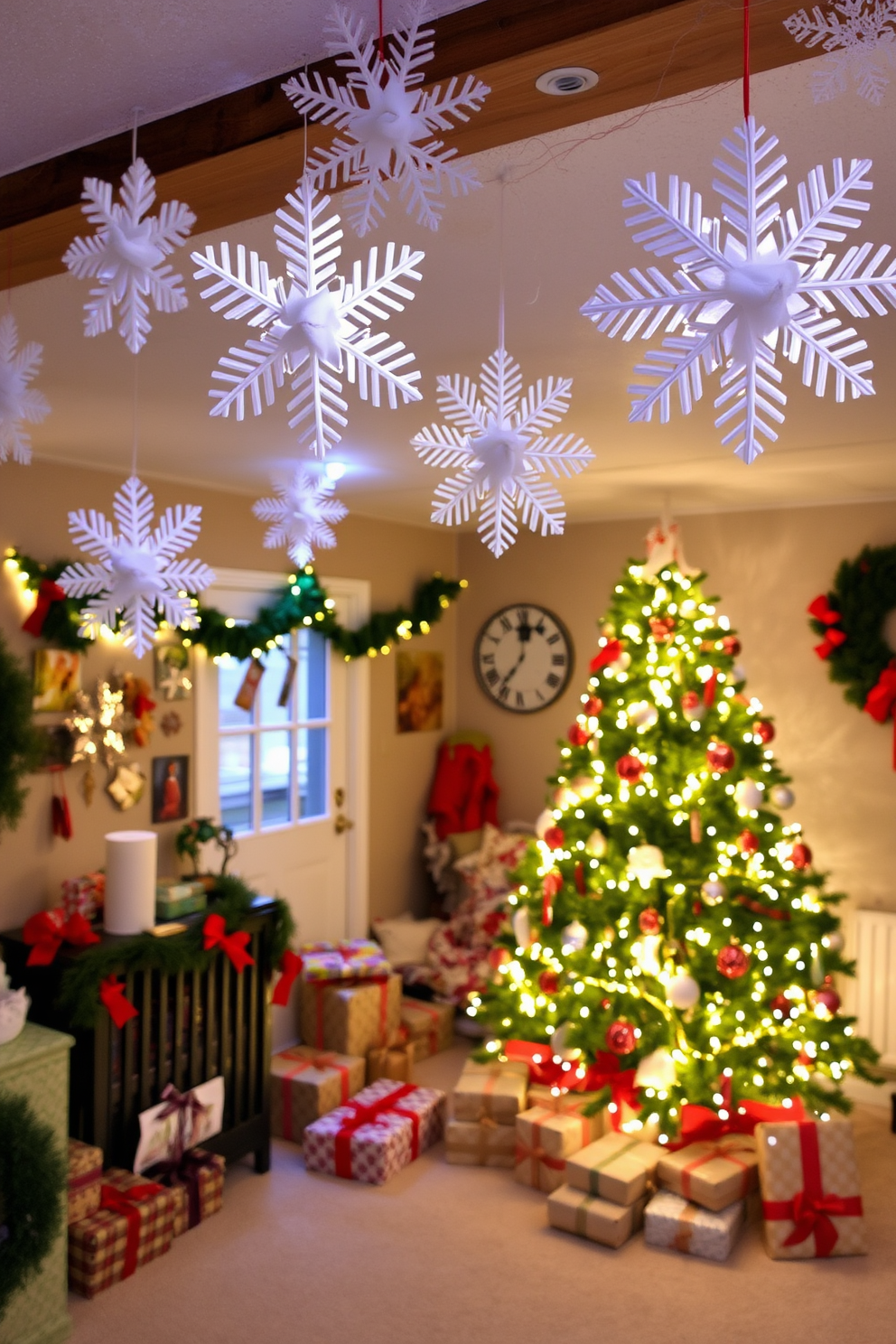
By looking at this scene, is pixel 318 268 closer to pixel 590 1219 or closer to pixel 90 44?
pixel 90 44

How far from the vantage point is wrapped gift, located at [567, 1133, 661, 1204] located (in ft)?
10.6

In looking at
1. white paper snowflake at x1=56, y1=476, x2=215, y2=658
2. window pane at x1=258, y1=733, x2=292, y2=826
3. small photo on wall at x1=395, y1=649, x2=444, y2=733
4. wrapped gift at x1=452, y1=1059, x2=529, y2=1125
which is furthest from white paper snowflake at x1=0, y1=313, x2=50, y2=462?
small photo on wall at x1=395, y1=649, x2=444, y2=733

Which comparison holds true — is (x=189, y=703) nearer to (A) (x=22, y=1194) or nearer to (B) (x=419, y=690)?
(B) (x=419, y=690)

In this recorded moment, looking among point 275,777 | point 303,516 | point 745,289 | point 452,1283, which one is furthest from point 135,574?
point 275,777

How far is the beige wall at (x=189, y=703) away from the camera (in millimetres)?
3428

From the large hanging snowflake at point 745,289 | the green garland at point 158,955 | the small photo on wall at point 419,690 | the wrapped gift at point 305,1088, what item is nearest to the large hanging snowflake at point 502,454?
the large hanging snowflake at point 745,289

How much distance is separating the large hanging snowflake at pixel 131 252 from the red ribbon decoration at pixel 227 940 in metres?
2.62

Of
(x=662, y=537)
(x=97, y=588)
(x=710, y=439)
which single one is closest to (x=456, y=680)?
(x=662, y=537)

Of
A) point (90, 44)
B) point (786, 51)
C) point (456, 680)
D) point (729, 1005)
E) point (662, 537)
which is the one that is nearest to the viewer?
point (786, 51)

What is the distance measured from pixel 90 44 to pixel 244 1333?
9.19ft

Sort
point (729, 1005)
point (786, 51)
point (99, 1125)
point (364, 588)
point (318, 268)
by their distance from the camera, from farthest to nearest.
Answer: point (364, 588) → point (729, 1005) → point (99, 1125) → point (786, 51) → point (318, 268)

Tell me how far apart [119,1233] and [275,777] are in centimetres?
191

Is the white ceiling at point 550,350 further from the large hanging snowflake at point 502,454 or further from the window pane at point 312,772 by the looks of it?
the window pane at point 312,772

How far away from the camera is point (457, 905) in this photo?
5.21 metres
